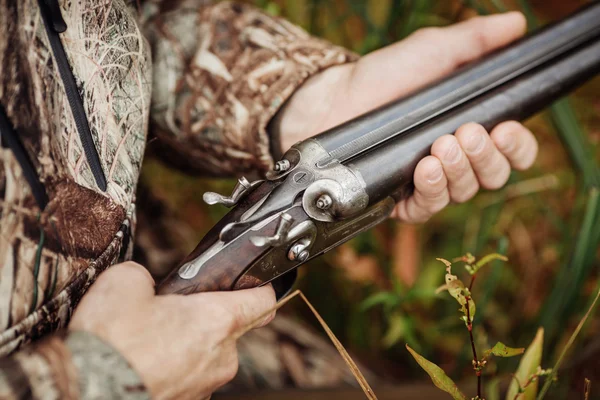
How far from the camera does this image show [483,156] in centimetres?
159

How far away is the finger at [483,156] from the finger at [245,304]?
0.72 meters

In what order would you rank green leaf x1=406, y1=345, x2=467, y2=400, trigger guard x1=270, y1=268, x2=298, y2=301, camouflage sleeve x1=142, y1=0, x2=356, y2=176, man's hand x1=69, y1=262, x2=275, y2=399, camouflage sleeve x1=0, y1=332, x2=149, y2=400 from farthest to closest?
camouflage sleeve x1=142, y1=0, x2=356, y2=176
trigger guard x1=270, y1=268, x2=298, y2=301
green leaf x1=406, y1=345, x2=467, y2=400
man's hand x1=69, y1=262, x2=275, y2=399
camouflage sleeve x1=0, y1=332, x2=149, y2=400

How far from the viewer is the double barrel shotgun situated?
1191mm

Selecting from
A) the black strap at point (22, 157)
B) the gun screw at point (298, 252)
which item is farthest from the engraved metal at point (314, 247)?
the black strap at point (22, 157)

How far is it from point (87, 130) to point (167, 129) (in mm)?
634

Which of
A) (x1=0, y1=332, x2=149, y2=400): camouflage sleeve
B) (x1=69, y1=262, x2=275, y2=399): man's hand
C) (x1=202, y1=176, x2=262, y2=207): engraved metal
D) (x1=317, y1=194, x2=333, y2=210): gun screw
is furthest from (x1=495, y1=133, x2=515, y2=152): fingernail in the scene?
(x1=0, y1=332, x2=149, y2=400): camouflage sleeve

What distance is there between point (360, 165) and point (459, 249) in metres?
1.53

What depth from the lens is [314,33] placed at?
7.64ft

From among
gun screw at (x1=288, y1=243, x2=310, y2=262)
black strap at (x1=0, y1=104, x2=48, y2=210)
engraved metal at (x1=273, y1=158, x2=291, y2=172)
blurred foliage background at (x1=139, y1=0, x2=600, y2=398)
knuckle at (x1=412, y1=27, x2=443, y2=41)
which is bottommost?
blurred foliage background at (x1=139, y1=0, x2=600, y2=398)

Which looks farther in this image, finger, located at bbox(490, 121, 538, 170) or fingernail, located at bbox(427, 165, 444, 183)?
finger, located at bbox(490, 121, 538, 170)

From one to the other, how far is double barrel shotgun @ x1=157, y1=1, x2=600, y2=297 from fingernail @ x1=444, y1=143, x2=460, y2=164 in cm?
5

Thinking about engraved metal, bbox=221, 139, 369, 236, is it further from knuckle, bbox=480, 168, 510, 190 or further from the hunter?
knuckle, bbox=480, 168, 510, 190

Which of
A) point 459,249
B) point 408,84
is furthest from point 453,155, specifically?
point 459,249

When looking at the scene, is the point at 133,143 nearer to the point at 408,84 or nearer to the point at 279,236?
the point at 279,236
